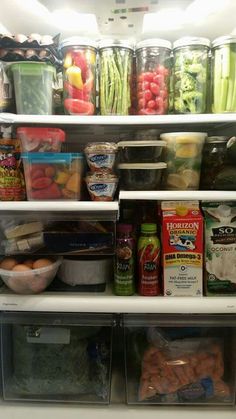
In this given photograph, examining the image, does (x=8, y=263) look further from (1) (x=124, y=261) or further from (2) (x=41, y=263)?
(1) (x=124, y=261)

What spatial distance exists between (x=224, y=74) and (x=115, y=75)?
33cm

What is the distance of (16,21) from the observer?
3.58ft

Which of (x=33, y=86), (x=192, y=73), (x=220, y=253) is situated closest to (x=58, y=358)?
(x=220, y=253)

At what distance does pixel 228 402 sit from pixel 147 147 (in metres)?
0.85

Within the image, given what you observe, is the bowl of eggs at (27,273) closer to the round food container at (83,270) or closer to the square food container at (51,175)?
the round food container at (83,270)

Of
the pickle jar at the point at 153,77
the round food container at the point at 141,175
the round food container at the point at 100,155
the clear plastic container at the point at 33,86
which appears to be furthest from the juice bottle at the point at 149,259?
the clear plastic container at the point at 33,86

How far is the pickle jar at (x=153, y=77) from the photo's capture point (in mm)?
1055

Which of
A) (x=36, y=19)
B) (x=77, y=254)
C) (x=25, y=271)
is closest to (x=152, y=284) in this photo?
(x=77, y=254)

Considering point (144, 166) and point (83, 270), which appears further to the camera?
point (83, 270)

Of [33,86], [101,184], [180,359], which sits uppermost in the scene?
A: [33,86]

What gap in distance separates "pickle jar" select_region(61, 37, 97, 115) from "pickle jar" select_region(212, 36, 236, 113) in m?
0.38

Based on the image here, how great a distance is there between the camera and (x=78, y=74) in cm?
105

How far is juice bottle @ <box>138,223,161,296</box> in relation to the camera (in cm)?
109

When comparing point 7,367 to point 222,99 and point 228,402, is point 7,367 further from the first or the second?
point 222,99
